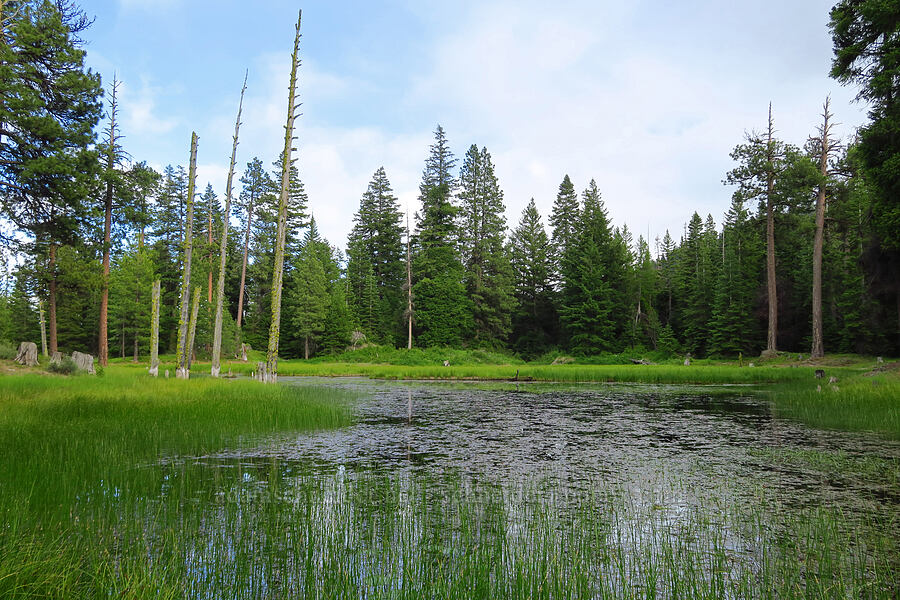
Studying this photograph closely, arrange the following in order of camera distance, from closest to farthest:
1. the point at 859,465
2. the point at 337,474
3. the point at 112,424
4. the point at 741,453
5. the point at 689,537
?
the point at 689,537 → the point at 337,474 → the point at 859,465 → the point at 741,453 → the point at 112,424

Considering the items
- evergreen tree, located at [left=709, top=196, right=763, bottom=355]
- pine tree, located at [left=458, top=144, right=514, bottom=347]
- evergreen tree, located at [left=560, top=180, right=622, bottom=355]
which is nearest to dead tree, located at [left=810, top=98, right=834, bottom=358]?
evergreen tree, located at [left=709, top=196, right=763, bottom=355]

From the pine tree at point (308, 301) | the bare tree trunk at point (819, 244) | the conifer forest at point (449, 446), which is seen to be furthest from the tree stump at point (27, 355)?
the bare tree trunk at point (819, 244)

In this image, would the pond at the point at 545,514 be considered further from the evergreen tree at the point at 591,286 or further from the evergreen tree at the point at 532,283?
the evergreen tree at the point at 532,283

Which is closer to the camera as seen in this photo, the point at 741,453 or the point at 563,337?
the point at 741,453

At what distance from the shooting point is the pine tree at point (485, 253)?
47969mm

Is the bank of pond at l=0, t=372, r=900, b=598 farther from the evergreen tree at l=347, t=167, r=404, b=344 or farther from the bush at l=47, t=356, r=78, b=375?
the evergreen tree at l=347, t=167, r=404, b=344

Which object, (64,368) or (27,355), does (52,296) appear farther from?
(64,368)

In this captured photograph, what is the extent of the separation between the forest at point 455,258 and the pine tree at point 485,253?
0.22 m

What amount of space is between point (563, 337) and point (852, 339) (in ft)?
76.8

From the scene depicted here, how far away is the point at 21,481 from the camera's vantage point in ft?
18.1

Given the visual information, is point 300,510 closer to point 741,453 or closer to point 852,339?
point 741,453

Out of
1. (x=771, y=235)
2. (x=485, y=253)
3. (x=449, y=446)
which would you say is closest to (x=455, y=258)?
(x=485, y=253)

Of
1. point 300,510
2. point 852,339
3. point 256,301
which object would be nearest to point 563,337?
point 852,339

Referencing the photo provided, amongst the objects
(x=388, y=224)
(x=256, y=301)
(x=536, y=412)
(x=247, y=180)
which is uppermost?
(x=247, y=180)
